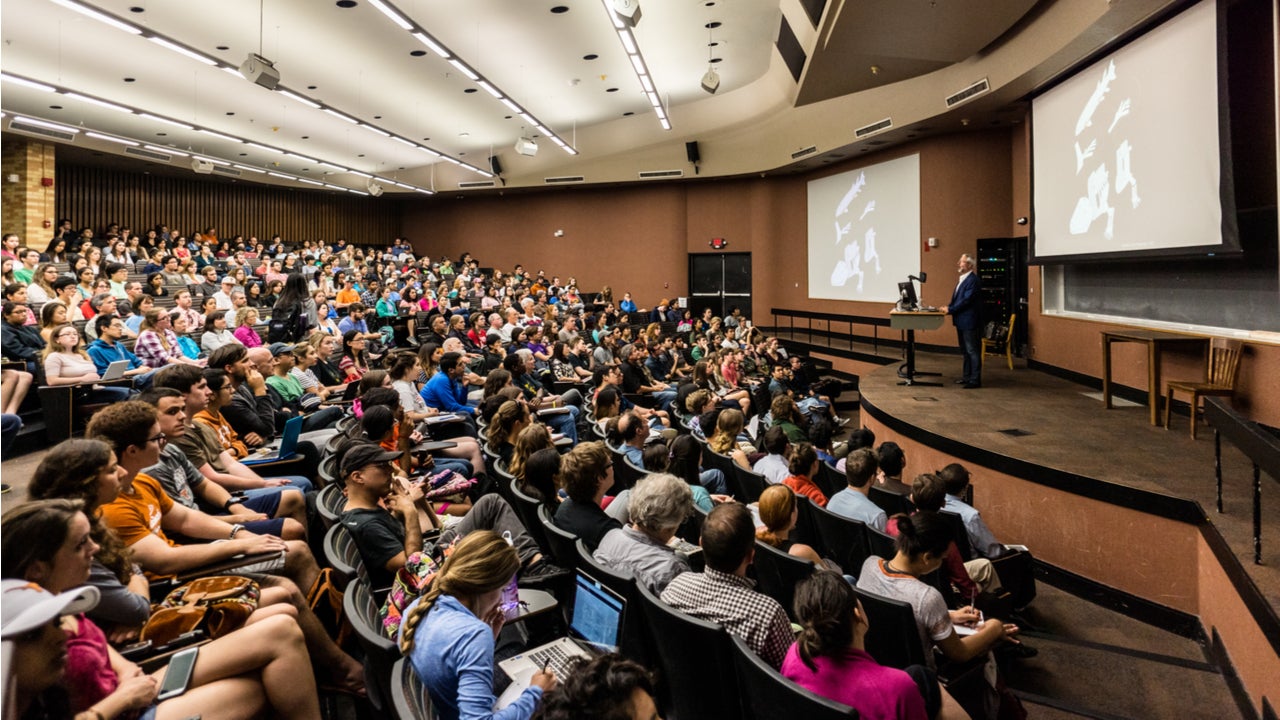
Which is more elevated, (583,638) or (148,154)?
(148,154)

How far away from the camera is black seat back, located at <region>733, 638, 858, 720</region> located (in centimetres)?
139

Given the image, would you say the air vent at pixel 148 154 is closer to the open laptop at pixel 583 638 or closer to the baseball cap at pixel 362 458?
the baseball cap at pixel 362 458

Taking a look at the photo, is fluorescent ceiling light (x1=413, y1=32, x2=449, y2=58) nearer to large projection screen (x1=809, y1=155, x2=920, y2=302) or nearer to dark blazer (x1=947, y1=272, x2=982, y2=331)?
dark blazer (x1=947, y1=272, x2=982, y2=331)

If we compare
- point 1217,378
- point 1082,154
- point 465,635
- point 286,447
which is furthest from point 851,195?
point 465,635

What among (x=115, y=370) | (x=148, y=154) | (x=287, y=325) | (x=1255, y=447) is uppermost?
(x=148, y=154)

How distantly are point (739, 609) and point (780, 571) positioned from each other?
0.59 m

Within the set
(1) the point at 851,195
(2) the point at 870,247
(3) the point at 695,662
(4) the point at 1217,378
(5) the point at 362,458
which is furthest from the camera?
(1) the point at 851,195

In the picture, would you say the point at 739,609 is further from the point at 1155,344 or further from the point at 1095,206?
the point at 1095,206

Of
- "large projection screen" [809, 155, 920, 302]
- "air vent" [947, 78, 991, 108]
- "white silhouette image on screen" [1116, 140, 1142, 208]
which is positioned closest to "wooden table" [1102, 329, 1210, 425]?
"white silhouette image on screen" [1116, 140, 1142, 208]

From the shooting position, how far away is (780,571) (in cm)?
242

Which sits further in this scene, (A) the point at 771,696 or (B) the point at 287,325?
(B) the point at 287,325

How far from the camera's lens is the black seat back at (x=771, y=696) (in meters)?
1.39

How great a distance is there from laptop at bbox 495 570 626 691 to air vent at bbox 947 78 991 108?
8.29m

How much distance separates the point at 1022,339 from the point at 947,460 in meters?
5.55
